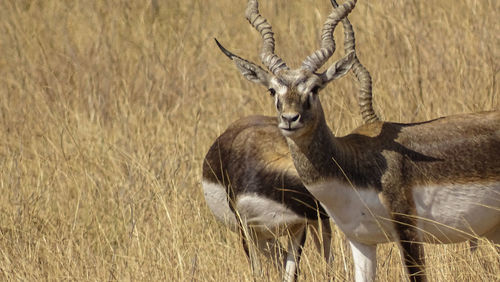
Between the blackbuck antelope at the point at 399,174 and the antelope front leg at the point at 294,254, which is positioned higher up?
the blackbuck antelope at the point at 399,174

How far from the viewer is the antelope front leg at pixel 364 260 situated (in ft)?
18.8

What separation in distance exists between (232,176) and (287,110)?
1558 millimetres

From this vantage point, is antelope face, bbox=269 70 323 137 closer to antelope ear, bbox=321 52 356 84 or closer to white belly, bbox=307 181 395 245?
antelope ear, bbox=321 52 356 84

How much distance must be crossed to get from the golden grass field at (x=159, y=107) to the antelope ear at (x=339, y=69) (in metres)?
1.13

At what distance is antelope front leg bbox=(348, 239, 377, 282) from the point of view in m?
5.74

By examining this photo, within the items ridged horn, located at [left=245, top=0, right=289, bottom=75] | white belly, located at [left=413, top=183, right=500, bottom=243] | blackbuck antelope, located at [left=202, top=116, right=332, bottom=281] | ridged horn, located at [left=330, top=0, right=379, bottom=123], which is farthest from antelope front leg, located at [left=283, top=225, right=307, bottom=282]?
ridged horn, located at [left=245, top=0, right=289, bottom=75]

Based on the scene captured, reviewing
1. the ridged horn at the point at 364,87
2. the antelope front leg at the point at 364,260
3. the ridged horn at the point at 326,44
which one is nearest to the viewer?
the ridged horn at the point at 326,44

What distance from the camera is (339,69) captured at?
570cm

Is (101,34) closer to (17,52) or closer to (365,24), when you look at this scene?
(17,52)

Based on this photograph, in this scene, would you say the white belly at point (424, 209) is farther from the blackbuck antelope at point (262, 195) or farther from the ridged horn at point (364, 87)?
the ridged horn at point (364, 87)

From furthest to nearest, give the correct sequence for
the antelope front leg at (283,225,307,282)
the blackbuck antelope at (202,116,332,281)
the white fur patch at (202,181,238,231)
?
the white fur patch at (202,181,238,231) → the antelope front leg at (283,225,307,282) → the blackbuck antelope at (202,116,332,281)

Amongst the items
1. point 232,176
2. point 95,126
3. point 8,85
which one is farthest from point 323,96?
point 8,85

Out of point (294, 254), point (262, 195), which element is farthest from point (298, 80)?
point (294, 254)

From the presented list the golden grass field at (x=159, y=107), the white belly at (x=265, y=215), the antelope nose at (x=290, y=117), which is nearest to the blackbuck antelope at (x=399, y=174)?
the antelope nose at (x=290, y=117)
